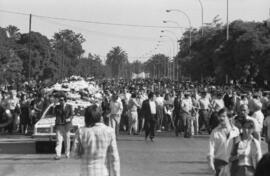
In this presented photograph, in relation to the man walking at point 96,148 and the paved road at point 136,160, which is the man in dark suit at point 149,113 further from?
the man walking at point 96,148

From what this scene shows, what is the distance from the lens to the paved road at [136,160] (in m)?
16.1

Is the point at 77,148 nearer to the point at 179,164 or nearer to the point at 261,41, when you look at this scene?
the point at 179,164

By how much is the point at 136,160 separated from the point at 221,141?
29.0 feet

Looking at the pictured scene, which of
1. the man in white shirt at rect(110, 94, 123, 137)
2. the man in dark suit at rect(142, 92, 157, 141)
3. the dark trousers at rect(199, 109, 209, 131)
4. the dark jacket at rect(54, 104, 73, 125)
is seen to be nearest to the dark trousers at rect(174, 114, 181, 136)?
the dark trousers at rect(199, 109, 209, 131)

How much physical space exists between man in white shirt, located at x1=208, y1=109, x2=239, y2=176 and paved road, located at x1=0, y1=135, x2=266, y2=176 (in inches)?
220

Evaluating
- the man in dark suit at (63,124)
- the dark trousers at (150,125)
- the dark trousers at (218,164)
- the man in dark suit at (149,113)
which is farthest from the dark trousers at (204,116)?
the dark trousers at (218,164)

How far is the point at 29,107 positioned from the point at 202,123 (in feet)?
22.0

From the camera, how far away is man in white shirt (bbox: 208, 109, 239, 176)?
9945 mm

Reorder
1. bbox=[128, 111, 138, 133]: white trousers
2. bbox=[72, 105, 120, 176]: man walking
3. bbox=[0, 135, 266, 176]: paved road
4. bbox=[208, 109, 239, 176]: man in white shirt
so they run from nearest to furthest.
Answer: bbox=[72, 105, 120, 176]: man walking < bbox=[208, 109, 239, 176]: man in white shirt < bbox=[0, 135, 266, 176]: paved road < bbox=[128, 111, 138, 133]: white trousers

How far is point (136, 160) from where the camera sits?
1869 centimetres

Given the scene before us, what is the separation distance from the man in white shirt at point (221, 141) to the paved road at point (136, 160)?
18.3ft

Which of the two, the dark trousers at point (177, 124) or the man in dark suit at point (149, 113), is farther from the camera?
the dark trousers at point (177, 124)

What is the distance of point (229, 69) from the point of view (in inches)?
2685

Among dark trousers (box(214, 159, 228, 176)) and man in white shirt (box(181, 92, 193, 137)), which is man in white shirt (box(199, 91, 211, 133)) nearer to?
man in white shirt (box(181, 92, 193, 137))
